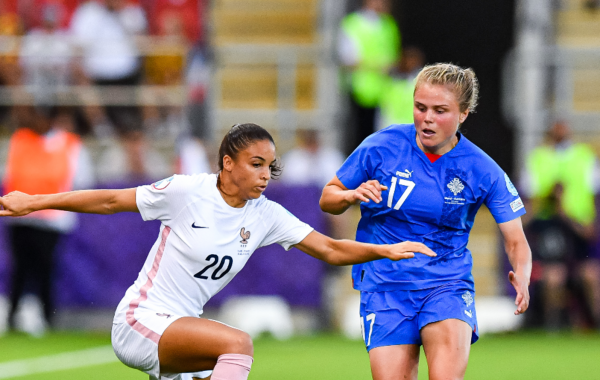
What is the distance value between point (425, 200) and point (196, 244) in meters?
1.31

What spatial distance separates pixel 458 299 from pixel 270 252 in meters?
7.88

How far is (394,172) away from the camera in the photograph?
222 inches

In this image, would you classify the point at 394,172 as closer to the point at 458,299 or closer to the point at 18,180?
the point at 458,299

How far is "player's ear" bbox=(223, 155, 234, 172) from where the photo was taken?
18.5 feet

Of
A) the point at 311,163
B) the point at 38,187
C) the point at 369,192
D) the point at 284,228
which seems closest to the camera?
the point at 369,192

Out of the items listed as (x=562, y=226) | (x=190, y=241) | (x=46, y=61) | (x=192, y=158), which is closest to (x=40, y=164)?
(x=192, y=158)

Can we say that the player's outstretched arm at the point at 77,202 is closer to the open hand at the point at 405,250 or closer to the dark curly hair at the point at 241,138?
the dark curly hair at the point at 241,138

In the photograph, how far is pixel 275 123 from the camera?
15.7 metres

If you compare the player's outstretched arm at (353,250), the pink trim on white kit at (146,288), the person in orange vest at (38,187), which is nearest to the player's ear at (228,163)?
the pink trim on white kit at (146,288)

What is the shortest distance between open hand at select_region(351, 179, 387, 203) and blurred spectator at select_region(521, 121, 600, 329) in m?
8.24

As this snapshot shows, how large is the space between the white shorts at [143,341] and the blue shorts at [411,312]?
1129 millimetres

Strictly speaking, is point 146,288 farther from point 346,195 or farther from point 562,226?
point 562,226

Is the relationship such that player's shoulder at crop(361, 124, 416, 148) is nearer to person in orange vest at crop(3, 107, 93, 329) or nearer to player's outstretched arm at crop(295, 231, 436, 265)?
player's outstretched arm at crop(295, 231, 436, 265)

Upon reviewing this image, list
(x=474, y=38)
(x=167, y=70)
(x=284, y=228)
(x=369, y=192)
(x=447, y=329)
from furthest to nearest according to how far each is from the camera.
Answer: (x=474, y=38)
(x=167, y=70)
(x=284, y=228)
(x=447, y=329)
(x=369, y=192)
